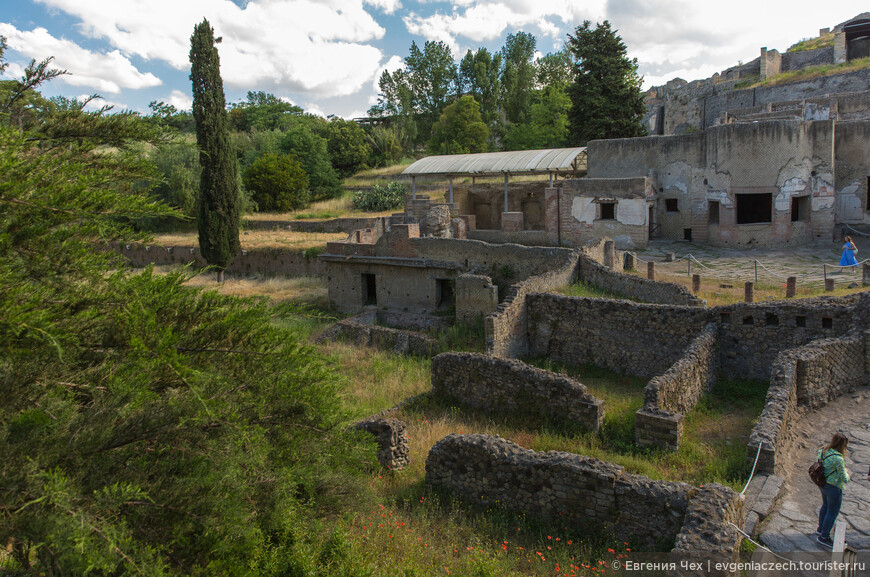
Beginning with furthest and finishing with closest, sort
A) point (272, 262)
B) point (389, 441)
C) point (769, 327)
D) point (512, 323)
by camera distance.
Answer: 1. point (272, 262)
2. point (512, 323)
3. point (769, 327)
4. point (389, 441)

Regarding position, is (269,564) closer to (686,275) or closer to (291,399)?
(291,399)

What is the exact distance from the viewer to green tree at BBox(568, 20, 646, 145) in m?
29.7

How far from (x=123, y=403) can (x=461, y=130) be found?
41.6m

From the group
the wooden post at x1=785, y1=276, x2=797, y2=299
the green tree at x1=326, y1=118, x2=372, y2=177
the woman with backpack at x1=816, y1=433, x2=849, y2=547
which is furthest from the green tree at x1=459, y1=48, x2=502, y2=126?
the woman with backpack at x1=816, y1=433, x2=849, y2=547

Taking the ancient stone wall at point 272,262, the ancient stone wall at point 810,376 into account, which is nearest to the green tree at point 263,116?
the ancient stone wall at point 272,262

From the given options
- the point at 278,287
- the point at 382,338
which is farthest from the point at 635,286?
the point at 278,287

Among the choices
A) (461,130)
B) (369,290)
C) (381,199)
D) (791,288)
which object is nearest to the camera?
(791,288)

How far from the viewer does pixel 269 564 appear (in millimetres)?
4723

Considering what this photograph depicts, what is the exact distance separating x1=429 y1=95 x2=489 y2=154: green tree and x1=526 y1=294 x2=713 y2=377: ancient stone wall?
30978mm

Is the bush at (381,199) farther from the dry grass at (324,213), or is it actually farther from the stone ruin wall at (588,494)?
the stone ruin wall at (588,494)

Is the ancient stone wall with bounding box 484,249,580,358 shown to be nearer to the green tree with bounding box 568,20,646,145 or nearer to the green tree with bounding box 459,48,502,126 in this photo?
the green tree with bounding box 568,20,646,145

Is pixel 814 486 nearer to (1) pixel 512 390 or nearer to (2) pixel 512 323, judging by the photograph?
(1) pixel 512 390

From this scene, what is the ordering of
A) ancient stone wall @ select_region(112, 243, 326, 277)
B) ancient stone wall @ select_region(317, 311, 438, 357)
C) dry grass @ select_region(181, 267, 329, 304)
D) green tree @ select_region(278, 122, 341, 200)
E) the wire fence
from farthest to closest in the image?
green tree @ select_region(278, 122, 341, 200) < ancient stone wall @ select_region(112, 243, 326, 277) < dry grass @ select_region(181, 267, 329, 304) < the wire fence < ancient stone wall @ select_region(317, 311, 438, 357)

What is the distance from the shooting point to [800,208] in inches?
803
